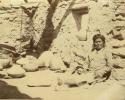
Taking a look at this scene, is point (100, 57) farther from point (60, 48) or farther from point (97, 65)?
point (60, 48)

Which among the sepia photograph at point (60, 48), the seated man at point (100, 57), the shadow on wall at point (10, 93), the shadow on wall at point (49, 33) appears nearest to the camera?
the shadow on wall at point (10, 93)

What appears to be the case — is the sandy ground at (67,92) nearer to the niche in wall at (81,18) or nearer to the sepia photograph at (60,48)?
the sepia photograph at (60,48)

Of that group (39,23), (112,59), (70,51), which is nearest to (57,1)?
(39,23)

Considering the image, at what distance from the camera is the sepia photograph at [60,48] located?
7.01m

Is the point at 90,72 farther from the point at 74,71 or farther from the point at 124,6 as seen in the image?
the point at 124,6

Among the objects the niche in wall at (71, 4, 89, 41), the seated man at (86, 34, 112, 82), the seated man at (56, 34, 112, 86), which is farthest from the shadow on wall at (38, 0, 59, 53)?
the seated man at (86, 34, 112, 82)

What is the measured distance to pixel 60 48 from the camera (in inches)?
349

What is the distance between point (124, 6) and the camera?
772 cm

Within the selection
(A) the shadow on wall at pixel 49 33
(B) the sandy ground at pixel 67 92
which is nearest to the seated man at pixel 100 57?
(B) the sandy ground at pixel 67 92

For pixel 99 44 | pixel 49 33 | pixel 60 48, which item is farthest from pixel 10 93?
pixel 49 33

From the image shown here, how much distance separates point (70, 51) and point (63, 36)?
0.54 metres

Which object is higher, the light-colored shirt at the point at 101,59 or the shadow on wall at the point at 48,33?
the shadow on wall at the point at 48,33

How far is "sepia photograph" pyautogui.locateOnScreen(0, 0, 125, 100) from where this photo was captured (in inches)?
276

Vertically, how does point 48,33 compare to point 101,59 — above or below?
above
